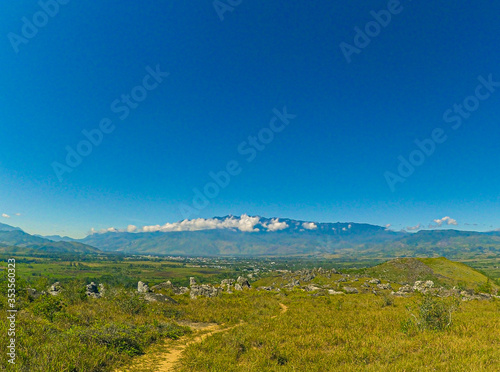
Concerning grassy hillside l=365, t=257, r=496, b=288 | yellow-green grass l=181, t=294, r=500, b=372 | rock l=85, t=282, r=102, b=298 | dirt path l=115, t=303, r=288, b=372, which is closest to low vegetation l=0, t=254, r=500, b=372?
yellow-green grass l=181, t=294, r=500, b=372

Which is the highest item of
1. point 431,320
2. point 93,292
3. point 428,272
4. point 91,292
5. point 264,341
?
point 431,320

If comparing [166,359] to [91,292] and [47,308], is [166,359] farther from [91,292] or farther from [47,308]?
[91,292]

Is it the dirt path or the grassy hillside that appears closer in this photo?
the dirt path

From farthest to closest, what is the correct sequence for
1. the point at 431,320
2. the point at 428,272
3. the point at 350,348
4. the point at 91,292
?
1. the point at 428,272
2. the point at 91,292
3. the point at 431,320
4. the point at 350,348

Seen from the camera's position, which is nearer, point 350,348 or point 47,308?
point 350,348

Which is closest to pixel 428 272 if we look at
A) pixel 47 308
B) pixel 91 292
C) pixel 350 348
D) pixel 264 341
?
pixel 350 348

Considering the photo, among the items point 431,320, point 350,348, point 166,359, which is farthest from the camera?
point 431,320

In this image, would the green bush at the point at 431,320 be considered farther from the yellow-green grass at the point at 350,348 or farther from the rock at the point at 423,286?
the rock at the point at 423,286

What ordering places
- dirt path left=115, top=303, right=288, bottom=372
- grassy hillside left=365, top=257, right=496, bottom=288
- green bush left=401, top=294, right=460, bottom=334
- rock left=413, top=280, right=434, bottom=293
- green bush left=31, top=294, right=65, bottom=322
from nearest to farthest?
dirt path left=115, top=303, right=288, bottom=372 < green bush left=401, top=294, right=460, bottom=334 < green bush left=31, top=294, right=65, bottom=322 < rock left=413, top=280, right=434, bottom=293 < grassy hillside left=365, top=257, right=496, bottom=288

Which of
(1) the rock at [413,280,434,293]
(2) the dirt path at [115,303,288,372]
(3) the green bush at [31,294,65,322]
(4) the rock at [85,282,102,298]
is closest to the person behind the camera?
(2) the dirt path at [115,303,288,372]

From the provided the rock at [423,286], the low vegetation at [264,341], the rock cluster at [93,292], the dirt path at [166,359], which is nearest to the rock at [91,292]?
the rock cluster at [93,292]

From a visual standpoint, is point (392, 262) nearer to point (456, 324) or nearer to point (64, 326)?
point (456, 324)

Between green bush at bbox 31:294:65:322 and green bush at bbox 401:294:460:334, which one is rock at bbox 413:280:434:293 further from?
green bush at bbox 31:294:65:322
